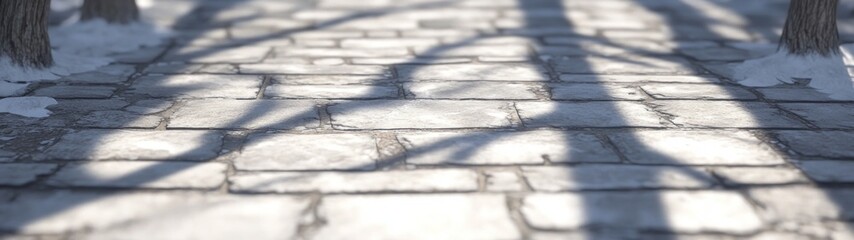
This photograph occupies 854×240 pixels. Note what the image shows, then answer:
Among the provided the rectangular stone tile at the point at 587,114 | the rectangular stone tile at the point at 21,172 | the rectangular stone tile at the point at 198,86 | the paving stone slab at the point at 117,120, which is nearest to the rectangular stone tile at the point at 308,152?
the paving stone slab at the point at 117,120

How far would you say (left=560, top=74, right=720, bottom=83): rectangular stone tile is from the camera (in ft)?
15.8

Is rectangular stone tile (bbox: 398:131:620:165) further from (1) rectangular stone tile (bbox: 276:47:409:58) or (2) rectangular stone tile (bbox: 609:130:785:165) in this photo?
(1) rectangular stone tile (bbox: 276:47:409:58)

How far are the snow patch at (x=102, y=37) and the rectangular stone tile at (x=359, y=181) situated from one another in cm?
283

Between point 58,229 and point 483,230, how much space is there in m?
1.21

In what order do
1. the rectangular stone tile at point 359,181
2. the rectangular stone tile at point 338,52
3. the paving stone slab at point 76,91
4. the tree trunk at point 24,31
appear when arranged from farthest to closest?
the rectangular stone tile at point 338,52
the tree trunk at point 24,31
the paving stone slab at point 76,91
the rectangular stone tile at point 359,181

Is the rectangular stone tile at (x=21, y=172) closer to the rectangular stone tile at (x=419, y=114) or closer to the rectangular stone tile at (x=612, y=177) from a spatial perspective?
the rectangular stone tile at (x=419, y=114)

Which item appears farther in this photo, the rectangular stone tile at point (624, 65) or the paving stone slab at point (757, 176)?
the rectangular stone tile at point (624, 65)

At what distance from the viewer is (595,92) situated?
450cm

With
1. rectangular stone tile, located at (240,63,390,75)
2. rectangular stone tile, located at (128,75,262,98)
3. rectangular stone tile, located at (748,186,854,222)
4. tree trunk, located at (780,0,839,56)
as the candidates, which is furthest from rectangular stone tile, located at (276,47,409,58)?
rectangular stone tile, located at (748,186,854,222)

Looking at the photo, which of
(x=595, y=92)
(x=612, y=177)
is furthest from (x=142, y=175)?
(x=595, y=92)

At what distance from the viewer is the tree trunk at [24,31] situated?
4613 millimetres

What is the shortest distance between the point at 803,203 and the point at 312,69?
283 centimetres

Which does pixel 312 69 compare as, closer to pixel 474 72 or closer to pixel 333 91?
pixel 333 91

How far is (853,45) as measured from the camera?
221 inches
